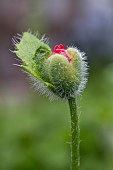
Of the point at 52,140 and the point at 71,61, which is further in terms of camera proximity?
the point at 52,140

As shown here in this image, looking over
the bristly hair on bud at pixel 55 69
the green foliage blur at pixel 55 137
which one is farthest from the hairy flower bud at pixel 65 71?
the green foliage blur at pixel 55 137

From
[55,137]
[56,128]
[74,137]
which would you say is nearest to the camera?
[74,137]

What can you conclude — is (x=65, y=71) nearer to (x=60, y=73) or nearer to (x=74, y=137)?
(x=60, y=73)

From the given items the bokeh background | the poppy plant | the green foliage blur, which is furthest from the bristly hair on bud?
the green foliage blur

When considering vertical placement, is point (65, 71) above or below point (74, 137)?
above

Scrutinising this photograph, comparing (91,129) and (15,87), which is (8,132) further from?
Result: (15,87)

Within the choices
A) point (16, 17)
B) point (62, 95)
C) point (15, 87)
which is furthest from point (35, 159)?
point (16, 17)

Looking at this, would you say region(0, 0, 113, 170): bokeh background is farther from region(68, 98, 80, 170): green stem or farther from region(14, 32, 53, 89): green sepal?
region(68, 98, 80, 170): green stem

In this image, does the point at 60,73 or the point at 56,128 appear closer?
the point at 60,73

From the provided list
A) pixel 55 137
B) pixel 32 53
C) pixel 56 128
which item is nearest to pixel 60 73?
pixel 32 53
